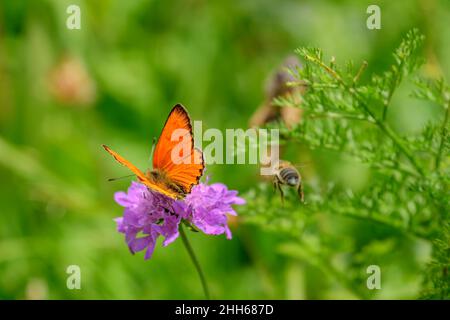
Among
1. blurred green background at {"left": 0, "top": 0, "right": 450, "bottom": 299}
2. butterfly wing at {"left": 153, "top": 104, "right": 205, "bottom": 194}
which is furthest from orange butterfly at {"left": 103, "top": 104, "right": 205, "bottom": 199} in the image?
blurred green background at {"left": 0, "top": 0, "right": 450, "bottom": 299}

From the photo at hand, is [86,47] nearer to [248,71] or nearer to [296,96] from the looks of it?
[248,71]

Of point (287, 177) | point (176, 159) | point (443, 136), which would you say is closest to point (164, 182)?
point (176, 159)

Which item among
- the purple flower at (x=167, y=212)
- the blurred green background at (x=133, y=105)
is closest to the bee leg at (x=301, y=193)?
the purple flower at (x=167, y=212)

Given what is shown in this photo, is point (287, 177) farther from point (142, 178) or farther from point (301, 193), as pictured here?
point (142, 178)

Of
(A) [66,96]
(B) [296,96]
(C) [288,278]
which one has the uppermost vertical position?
(A) [66,96]

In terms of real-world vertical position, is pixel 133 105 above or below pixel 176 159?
above

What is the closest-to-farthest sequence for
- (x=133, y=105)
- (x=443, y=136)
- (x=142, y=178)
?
1. (x=142, y=178)
2. (x=443, y=136)
3. (x=133, y=105)
